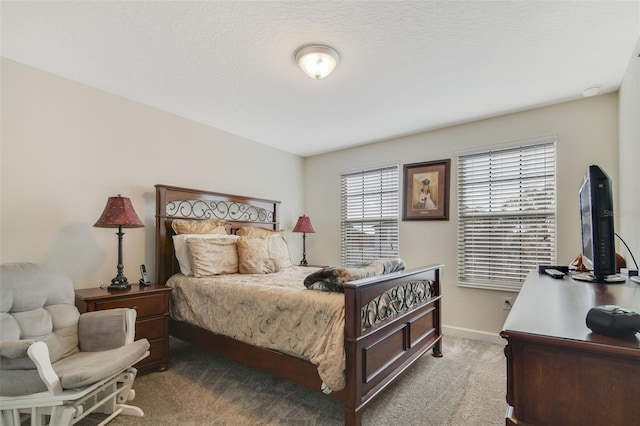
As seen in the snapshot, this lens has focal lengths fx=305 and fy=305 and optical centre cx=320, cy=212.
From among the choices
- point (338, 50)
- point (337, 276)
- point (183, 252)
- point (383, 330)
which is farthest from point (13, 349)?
point (338, 50)

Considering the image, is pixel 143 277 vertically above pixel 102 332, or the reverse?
pixel 143 277

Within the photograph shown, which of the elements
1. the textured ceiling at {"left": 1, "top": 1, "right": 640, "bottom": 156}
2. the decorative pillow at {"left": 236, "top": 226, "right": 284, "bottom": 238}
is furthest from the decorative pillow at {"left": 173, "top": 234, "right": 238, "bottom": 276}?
the textured ceiling at {"left": 1, "top": 1, "right": 640, "bottom": 156}

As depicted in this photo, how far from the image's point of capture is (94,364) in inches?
70.3

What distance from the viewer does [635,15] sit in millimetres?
1827

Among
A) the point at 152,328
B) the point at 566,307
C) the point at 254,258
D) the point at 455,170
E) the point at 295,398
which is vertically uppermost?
the point at 455,170

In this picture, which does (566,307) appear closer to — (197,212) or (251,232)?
(251,232)

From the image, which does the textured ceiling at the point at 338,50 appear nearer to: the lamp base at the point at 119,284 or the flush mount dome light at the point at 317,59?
the flush mount dome light at the point at 317,59

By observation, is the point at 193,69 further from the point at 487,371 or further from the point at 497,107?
the point at 487,371

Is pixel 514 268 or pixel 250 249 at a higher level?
pixel 250 249

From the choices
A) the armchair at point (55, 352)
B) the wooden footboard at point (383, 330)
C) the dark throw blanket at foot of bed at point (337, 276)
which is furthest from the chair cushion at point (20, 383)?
the wooden footboard at point (383, 330)

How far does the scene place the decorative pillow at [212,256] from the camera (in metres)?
2.95

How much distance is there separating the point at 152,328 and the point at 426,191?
3330 mm

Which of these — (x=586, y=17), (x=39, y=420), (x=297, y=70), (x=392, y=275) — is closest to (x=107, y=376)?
(x=39, y=420)

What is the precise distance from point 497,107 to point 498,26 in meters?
1.44
